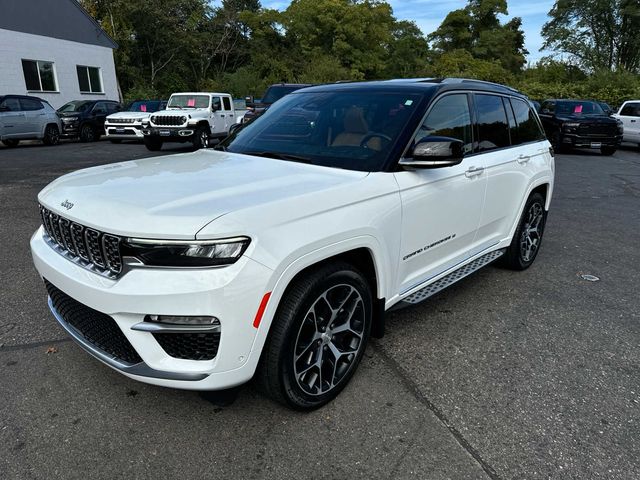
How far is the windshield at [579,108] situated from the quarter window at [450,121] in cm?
1472

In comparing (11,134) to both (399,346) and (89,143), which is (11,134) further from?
(399,346)

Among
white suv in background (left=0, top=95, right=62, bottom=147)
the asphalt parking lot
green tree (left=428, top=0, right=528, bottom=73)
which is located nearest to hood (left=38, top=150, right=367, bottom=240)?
the asphalt parking lot

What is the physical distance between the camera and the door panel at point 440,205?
2932 millimetres

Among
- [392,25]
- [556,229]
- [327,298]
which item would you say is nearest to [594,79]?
[556,229]

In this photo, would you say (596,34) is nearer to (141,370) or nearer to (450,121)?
(450,121)

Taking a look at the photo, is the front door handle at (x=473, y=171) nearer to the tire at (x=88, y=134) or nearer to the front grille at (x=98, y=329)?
the front grille at (x=98, y=329)

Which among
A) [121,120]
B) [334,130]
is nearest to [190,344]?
[334,130]

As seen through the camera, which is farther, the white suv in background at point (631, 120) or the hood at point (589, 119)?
the white suv in background at point (631, 120)

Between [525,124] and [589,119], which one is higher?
[525,124]

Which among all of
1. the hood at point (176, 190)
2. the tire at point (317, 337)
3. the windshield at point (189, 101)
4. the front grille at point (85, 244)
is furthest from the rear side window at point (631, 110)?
the front grille at point (85, 244)

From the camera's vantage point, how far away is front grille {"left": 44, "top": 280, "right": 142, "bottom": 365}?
2.19m

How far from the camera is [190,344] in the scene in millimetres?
2094

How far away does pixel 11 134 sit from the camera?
587 inches

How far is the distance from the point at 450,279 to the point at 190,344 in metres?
2.09
